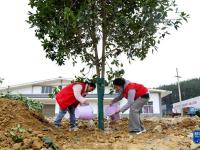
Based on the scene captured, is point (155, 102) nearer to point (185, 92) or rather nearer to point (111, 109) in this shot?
point (111, 109)

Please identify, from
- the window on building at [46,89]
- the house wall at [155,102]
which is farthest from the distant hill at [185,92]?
the window on building at [46,89]

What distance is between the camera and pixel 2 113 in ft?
25.4

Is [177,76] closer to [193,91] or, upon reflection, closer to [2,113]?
[193,91]

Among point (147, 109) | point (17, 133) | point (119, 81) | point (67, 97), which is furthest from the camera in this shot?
point (147, 109)

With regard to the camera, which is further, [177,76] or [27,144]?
[177,76]

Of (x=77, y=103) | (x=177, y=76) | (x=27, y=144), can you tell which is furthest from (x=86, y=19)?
→ (x=177, y=76)

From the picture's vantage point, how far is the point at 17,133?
6.42 m

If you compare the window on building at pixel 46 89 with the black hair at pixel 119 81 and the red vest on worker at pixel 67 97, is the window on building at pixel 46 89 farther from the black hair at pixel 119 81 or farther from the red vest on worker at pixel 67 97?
the black hair at pixel 119 81

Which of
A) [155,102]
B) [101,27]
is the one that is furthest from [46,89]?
[101,27]

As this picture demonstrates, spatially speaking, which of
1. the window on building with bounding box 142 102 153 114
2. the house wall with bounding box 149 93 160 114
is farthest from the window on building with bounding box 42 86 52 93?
the house wall with bounding box 149 93 160 114

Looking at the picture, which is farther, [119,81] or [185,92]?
[185,92]

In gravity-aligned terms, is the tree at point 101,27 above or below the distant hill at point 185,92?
below

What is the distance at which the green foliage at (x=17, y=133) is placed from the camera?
6121mm

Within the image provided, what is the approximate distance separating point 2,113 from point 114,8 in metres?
3.27
